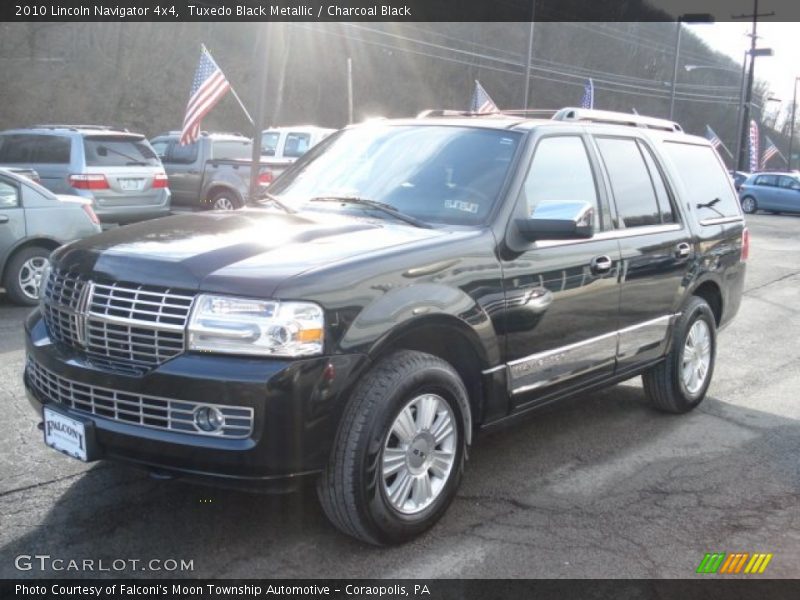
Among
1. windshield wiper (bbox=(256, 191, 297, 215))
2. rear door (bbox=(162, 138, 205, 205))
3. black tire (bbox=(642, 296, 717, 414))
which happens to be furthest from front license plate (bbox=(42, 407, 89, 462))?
rear door (bbox=(162, 138, 205, 205))

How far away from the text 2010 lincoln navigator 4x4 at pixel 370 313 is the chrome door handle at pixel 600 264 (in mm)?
12

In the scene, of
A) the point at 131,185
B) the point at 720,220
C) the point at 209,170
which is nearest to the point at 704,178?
the point at 720,220

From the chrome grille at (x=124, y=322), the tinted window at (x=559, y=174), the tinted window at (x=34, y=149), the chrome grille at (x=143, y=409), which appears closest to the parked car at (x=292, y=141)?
the tinted window at (x=34, y=149)

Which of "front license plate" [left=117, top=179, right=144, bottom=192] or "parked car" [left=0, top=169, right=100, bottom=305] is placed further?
"front license plate" [left=117, top=179, right=144, bottom=192]

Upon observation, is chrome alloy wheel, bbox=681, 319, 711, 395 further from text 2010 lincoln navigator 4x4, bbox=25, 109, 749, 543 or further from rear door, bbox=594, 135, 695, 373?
text 2010 lincoln navigator 4x4, bbox=25, 109, 749, 543

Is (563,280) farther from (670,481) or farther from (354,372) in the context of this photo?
(354,372)

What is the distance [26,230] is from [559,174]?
635 cm

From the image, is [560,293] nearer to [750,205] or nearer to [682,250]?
[682,250]

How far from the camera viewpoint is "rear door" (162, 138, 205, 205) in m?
18.3

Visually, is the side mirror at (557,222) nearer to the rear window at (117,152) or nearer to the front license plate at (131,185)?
Answer: the front license plate at (131,185)

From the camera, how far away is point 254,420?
337 centimetres

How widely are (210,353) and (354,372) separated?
559 millimetres

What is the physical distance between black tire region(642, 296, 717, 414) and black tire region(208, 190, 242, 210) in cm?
1289

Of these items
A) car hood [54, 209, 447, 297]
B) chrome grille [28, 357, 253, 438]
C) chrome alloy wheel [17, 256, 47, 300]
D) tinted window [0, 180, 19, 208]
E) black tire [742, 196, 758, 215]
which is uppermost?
car hood [54, 209, 447, 297]
